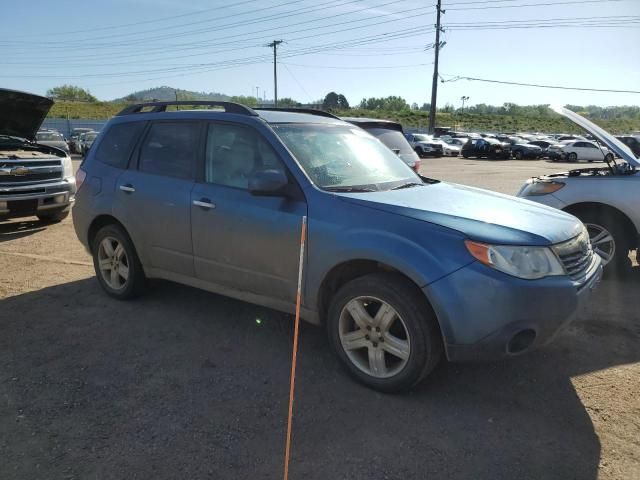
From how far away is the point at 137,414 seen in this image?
3.02 m

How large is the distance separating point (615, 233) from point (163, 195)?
15.3ft

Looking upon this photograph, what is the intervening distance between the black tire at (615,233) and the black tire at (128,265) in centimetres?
469

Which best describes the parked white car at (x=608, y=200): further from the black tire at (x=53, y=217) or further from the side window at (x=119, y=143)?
the black tire at (x=53, y=217)

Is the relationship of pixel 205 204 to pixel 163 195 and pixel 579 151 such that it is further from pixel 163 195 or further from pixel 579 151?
pixel 579 151

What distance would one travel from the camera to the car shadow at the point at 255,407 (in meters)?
2.58

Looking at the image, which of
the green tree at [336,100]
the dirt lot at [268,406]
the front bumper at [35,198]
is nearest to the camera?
the dirt lot at [268,406]

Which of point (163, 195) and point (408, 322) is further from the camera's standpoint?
point (163, 195)

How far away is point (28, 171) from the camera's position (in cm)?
793

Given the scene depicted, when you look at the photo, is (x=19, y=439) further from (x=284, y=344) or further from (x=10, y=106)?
(x=10, y=106)

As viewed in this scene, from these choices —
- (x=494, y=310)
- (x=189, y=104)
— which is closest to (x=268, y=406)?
(x=494, y=310)

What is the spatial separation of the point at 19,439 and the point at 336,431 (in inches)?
68.3

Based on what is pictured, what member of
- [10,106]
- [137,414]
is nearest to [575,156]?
[10,106]

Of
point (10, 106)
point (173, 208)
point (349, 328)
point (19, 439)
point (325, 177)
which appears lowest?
point (19, 439)

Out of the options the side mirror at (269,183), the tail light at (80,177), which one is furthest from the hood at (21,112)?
the side mirror at (269,183)
